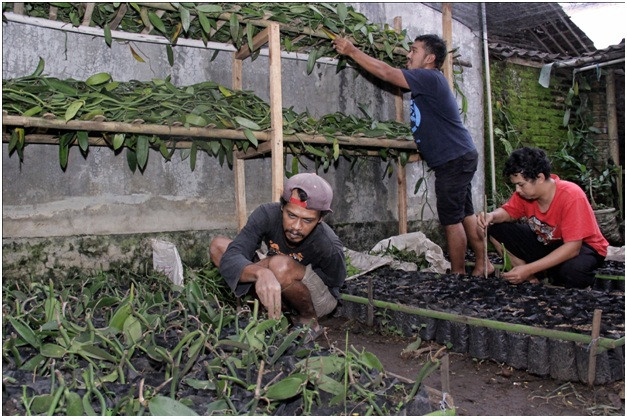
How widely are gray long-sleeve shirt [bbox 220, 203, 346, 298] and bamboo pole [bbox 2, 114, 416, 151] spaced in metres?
0.84

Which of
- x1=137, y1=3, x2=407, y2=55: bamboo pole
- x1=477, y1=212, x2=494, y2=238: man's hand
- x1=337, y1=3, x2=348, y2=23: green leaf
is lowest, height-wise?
x1=477, y1=212, x2=494, y2=238: man's hand

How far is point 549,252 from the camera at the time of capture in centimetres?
361

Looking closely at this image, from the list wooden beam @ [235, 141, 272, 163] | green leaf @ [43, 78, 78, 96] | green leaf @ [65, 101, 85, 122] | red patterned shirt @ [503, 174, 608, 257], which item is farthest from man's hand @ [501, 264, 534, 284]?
green leaf @ [43, 78, 78, 96]

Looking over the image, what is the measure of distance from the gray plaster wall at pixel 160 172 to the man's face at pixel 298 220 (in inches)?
72.2

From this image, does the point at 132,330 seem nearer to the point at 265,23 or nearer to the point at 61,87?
the point at 61,87

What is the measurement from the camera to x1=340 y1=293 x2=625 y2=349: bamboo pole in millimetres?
2104

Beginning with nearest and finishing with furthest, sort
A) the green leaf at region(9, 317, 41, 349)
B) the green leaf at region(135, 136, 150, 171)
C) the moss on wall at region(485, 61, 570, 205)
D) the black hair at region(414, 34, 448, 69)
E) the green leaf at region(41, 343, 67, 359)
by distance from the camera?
the green leaf at region(41, 343, 67, 359) → the green leaf at region(9, 317, 41, 349) → the green leaf at region(135, 136, 150, 171) → the black hair at region(414, 34, 448, 69) → the moss on wall at region(485, 61, 570, 205)

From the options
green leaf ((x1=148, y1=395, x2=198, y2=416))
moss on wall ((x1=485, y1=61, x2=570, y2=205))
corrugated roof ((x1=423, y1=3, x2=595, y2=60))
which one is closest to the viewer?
green leaf ((x1=148, y1=395, x2=198, y2=416))

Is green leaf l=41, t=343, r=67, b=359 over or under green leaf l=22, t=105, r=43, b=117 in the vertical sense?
under

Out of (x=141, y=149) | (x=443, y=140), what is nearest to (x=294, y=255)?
(x=141, y=149)

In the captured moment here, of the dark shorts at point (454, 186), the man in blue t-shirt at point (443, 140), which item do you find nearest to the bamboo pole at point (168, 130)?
the man in blue t-shirt at point (443, 140)

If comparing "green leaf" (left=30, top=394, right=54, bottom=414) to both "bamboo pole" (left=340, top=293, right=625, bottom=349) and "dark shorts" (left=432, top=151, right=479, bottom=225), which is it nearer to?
"bamboo pole" (left=340, top=293, right=625, bottom=349)

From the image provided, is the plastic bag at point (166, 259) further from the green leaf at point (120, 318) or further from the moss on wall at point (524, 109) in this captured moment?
the moss on wall at point (524, 109)

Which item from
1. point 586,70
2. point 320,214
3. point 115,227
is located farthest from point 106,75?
point 586,70
